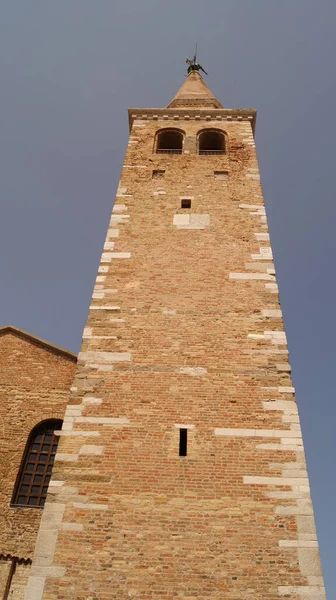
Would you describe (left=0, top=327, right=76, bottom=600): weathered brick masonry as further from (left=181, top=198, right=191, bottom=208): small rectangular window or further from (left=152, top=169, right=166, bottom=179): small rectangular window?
(left=152, top=169, right=166, bottom=179): small rectangular window

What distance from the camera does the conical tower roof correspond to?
18.6 metres

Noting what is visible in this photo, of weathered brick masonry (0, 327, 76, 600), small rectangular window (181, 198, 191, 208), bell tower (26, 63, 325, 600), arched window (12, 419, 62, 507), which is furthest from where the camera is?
small rectangular window (181, 198, 191, 208)

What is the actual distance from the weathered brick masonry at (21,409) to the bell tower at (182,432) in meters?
2.13

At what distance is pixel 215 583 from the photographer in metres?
6.39

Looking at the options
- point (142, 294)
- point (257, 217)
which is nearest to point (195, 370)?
point (142, 294)

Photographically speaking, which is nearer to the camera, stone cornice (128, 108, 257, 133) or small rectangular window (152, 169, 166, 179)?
small rectangular window (152, 169, 166, 179)

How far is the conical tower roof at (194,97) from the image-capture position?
18.6 metres

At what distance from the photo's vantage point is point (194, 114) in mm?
15984

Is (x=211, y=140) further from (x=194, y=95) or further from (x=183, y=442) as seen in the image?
(x=183, y=442)

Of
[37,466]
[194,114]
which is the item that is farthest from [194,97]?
[37,466]

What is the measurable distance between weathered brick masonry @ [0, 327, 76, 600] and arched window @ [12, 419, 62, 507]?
17 cm

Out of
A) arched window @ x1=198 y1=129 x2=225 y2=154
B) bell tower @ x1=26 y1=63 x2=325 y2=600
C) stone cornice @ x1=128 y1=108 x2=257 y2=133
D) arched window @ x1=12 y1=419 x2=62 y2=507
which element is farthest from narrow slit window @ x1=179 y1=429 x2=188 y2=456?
stone cornice @ x1=128 y1=108 x2=257 y2=133

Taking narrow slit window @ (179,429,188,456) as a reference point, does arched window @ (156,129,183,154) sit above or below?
above

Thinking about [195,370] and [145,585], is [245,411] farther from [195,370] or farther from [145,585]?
[145,585]
